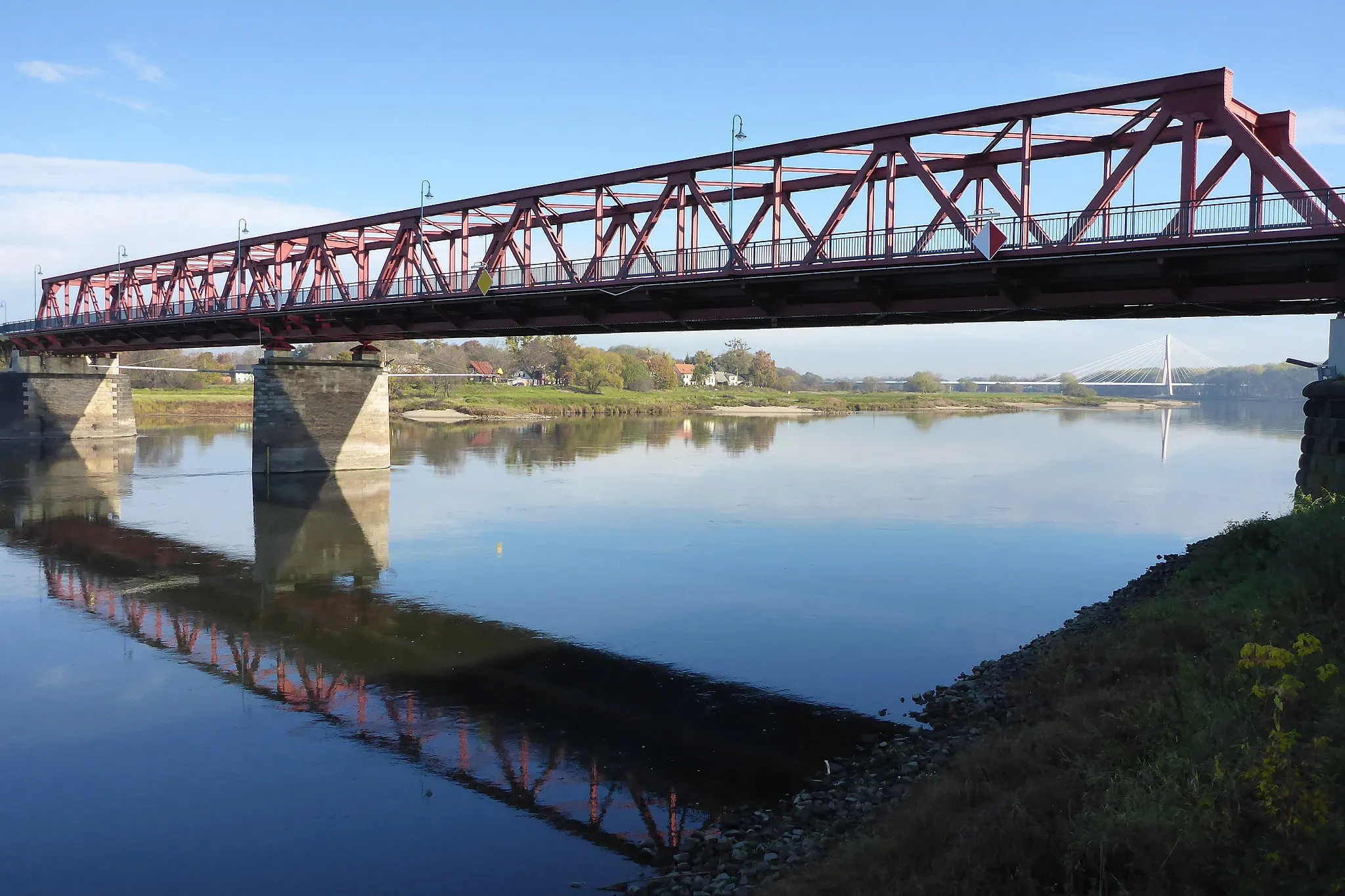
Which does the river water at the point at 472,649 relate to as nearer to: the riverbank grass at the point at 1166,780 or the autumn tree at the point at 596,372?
the riverbank grass at the point at 1166,780

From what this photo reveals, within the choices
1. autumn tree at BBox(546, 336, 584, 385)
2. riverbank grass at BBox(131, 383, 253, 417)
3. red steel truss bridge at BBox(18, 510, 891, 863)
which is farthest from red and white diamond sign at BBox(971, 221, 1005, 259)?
autumn tree at BBox(546, 336, 584, 385)

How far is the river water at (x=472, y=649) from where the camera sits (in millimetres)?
11453

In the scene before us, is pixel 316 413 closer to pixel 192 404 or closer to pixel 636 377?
pixel 192 404

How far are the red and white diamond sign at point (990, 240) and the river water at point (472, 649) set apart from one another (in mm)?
7874

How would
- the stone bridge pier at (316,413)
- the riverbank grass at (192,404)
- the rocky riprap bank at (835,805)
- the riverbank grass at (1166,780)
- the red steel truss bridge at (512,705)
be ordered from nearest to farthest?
the riverbank grass at (1166,780), the rocky riprap bank at (835,805), the red steel truss bridge at (512,705), the stone bridge pier at (316,413), the riverbank grass at (192,404)

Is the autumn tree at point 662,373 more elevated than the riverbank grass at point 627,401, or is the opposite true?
the autumn tree at point 662,373

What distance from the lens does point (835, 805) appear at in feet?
36.6

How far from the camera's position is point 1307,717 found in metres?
8.88

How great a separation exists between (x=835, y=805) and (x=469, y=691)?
24.6ft

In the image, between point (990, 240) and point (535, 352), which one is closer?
point (990, 240)

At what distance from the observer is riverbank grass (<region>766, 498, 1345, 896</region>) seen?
7191mm

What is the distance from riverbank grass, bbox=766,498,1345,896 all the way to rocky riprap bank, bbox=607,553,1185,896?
1.96 ft

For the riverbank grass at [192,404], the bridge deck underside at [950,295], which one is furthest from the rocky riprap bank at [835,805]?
the riverbank grass at [192,404]

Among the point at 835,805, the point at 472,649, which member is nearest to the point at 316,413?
the point at 472,649
